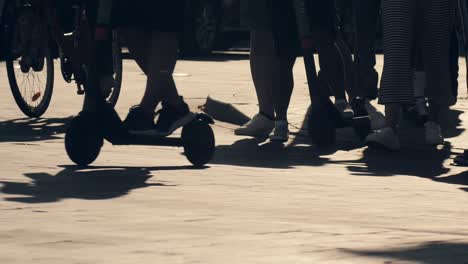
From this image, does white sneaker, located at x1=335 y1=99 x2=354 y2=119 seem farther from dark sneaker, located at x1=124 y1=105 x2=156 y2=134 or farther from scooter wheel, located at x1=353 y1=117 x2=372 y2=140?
dark sneaker, located at x1=124 y1=105 x2=156 y2=134

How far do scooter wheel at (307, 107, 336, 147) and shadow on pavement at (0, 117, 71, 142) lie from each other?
62.6 inches

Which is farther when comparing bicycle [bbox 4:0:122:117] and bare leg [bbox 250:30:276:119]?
bicycle [bbox 4:0:122:117]

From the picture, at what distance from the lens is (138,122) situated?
8.22 meters

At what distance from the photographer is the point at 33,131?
1008cm

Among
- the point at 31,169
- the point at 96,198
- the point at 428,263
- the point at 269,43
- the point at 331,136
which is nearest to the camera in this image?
the point at 428,263

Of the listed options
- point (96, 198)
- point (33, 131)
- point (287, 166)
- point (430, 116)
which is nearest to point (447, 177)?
point (287, 166)

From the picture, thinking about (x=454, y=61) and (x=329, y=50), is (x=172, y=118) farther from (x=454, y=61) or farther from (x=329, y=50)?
(x=454, y=61)

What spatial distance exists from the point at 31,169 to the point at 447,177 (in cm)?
221

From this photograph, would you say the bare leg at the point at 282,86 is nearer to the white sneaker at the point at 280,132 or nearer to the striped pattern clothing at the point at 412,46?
the white sneaker at the point at 280,132

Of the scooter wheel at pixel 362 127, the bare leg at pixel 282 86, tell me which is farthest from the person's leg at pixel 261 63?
the scooter wheel at pixel 362 127

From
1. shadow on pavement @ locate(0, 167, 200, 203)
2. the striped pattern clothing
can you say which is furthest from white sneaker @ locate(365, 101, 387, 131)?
shadow on pavement @ locate(0, 167, 200, 203)

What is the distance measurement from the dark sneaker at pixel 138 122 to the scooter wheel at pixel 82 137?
216 millimetres

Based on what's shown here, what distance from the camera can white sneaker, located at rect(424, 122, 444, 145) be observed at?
9742 millimetres

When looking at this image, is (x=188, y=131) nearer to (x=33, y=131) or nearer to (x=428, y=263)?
(x=33, y=131)
